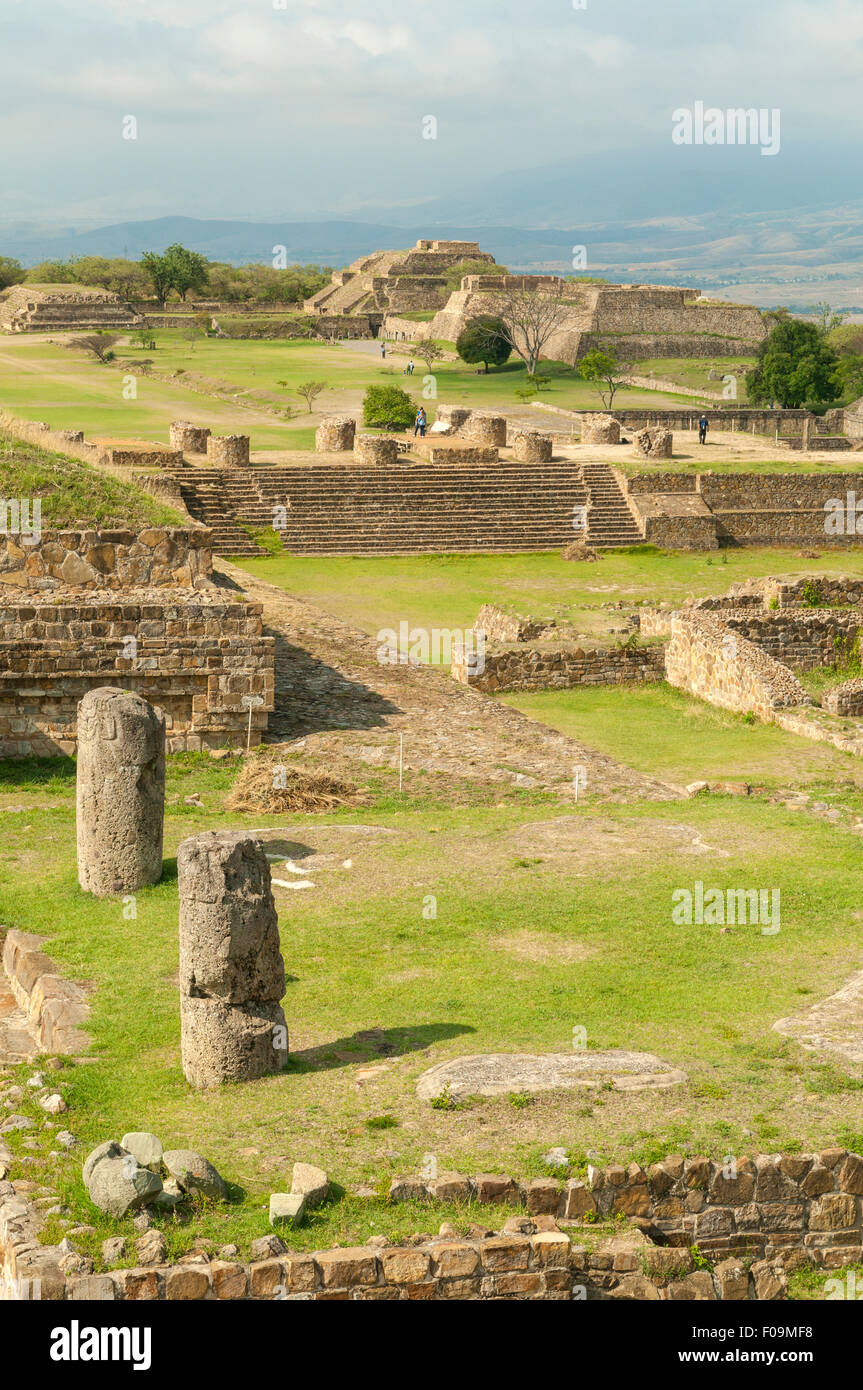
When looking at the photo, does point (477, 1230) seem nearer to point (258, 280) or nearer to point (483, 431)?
point (483, 431)

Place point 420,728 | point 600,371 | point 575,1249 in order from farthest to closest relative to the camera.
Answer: point 600,371 → point 420,728 → point 575,1249

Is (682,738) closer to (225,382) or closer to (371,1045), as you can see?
(371,1045)

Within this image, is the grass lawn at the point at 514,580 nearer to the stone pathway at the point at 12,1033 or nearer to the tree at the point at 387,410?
the tree at the point at 387,410

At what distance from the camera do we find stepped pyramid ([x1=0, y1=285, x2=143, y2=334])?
246ft

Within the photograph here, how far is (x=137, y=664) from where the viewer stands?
14.9m

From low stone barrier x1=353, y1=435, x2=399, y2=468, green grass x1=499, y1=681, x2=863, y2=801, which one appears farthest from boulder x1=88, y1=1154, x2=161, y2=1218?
low stone barrier x1=353, y1=435, x2=399, y2=468

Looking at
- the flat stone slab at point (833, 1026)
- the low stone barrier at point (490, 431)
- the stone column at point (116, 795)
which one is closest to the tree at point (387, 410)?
the low stone barrier at point (490, 431)

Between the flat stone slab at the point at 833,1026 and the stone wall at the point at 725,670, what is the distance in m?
10.0

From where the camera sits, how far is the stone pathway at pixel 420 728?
14.7 meters

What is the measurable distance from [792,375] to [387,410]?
26.4 metres

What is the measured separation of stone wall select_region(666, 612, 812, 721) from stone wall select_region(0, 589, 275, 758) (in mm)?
6615

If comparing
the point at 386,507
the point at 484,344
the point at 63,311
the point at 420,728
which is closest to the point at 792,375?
the point at 484,344
